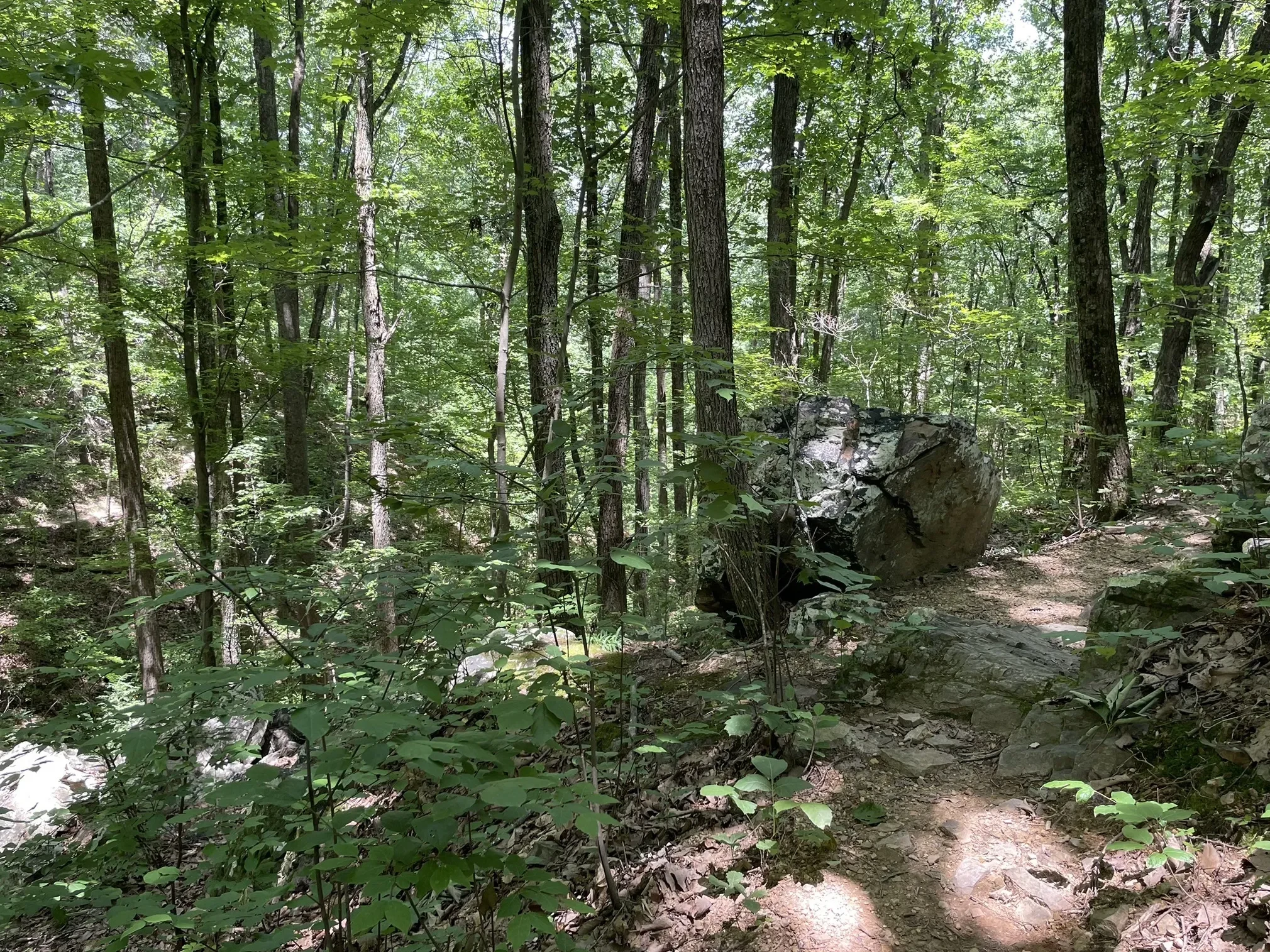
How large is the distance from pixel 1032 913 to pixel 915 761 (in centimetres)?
99

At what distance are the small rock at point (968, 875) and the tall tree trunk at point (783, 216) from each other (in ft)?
22.8

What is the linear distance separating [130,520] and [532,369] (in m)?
4.86

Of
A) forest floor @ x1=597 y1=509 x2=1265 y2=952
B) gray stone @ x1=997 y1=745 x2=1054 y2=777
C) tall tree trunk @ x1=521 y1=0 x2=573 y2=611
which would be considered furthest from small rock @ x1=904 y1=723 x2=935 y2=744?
tall tree trunk @ x1=521 y1=0 x2=573 y2=611

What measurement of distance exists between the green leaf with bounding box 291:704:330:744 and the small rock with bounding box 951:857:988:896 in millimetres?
2186

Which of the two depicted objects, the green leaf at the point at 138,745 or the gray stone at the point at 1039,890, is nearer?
the green leaf at the point at 138,745

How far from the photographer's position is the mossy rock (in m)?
3.26

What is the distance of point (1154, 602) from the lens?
342 centimetres

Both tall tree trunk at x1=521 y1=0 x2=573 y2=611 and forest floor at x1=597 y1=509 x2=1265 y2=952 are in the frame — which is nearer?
forest floor at x1=597 y1=509 x2=1265 y2=952

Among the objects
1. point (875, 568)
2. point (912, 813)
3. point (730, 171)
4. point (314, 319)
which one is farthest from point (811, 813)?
point (314, 319)

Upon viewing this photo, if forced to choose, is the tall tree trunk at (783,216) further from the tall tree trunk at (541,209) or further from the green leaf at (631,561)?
the green leaf at (631,561)

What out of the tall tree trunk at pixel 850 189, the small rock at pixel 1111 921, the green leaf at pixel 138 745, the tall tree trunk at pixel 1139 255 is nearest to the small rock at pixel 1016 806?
the small rock at pixel 1111 921

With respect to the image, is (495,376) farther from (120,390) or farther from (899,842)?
(899,842)

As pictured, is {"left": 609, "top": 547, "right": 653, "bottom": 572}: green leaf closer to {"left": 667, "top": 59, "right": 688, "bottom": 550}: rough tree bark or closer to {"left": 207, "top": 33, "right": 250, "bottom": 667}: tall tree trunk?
{"left": 667, "top": 59, "right": 688, "bottom": 550}: rough tree bark

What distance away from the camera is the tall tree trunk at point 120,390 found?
6.80 meters
